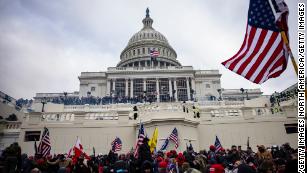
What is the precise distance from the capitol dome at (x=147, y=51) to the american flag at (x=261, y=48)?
74.8 m

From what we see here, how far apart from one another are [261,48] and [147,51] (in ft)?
274

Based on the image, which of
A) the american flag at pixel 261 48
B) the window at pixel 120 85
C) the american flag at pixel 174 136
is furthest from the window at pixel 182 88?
the american flag at pixel 261 48

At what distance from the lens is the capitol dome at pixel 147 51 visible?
284ft

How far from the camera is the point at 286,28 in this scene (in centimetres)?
612

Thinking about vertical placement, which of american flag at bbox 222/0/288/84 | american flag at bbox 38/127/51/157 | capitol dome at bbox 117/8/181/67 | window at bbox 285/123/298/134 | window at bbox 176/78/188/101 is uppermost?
capitol dome at bbox 117/8/181/67

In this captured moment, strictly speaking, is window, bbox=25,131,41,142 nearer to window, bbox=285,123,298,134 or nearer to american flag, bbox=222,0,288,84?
american flag, bbox=222,0,288,84

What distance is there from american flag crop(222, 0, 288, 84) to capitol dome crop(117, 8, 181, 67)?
245ft

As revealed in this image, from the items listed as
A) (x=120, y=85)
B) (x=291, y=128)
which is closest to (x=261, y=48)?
(x=291, y=128)

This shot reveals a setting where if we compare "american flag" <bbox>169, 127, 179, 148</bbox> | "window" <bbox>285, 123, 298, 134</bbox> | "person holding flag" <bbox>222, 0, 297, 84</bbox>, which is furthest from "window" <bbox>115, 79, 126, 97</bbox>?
"person holding flag" <bbox>222, 0, 297, 84</bbox>

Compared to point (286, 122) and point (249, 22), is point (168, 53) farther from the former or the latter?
point (249, 22)

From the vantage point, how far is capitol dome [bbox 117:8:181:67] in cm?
8662

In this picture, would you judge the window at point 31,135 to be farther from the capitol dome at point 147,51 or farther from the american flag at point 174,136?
the capitol dome at point 147,51

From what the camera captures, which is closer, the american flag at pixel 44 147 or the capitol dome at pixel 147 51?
the american flag at pixel 44 147

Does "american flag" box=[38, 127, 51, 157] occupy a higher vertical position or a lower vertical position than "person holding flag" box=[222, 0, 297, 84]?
lower
